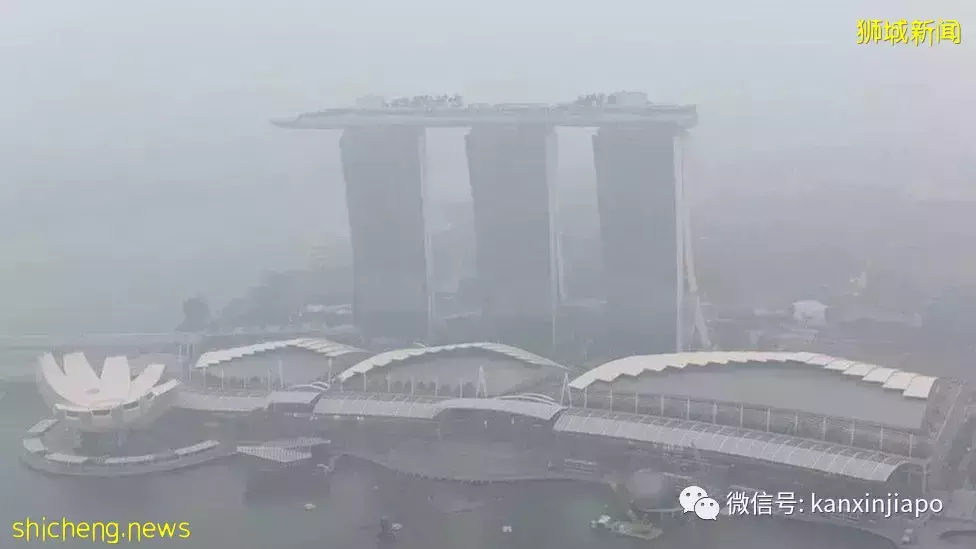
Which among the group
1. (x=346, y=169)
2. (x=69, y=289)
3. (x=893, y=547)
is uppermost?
A: (x=346, y=169)

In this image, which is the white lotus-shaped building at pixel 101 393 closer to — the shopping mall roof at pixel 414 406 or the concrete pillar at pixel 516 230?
the shopping mall roof at pixel 414 406

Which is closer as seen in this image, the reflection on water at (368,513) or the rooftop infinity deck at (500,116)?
the reflection on water at (368,513)

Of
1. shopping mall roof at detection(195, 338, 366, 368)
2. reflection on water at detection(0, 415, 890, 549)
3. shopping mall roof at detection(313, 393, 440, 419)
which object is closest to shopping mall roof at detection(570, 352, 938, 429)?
shopping mall roof at detection(313, 393, 440, 419)

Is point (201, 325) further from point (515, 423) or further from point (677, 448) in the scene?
point (677, 448)

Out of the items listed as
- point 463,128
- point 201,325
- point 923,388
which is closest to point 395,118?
point 463,128

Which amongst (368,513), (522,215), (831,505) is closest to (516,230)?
(522,215)

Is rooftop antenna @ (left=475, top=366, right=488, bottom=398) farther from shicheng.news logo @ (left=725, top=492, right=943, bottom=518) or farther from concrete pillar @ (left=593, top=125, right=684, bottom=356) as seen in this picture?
shicheng.news logo @ (left=725, top=492, right=943, bottom=518)

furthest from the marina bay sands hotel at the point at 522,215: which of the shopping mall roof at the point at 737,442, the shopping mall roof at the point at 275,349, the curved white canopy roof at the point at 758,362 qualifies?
the shopping mall roof at the point at 737,442
